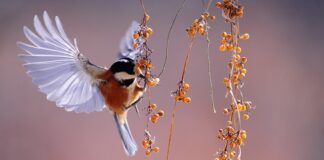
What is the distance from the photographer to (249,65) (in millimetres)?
2016

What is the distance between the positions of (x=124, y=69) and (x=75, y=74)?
0.43 ft

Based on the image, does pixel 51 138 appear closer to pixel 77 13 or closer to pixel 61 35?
pixel 77 13

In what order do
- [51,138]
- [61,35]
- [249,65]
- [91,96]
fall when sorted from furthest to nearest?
[249,65] → [51,138] → [91,96] → [61,35]

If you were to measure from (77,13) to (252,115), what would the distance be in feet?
2.70

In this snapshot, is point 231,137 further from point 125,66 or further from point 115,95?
point 115,95

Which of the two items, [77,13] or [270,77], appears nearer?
[77,13]

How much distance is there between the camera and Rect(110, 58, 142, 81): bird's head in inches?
36.4

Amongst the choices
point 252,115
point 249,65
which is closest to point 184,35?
point 249,65

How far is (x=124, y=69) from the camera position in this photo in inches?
37.6

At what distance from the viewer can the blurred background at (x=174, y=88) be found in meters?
1.88

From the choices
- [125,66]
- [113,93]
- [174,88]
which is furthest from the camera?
[174,88]

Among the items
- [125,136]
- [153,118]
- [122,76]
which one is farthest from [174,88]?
[153,118]

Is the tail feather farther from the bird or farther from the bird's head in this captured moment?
the bird's head

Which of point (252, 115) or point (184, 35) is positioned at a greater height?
point (184, 35)
